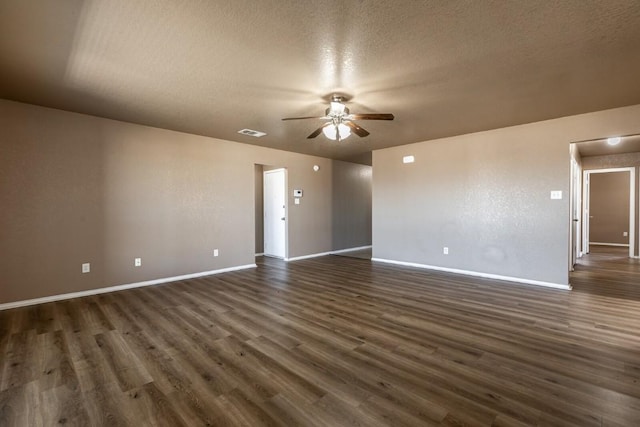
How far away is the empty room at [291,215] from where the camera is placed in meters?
1.92

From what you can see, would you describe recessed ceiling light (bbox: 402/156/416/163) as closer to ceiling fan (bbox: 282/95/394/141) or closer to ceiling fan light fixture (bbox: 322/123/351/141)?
ceiling fan (bbox: 282/95/394/141)

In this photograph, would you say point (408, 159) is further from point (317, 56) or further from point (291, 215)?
point (317, 56)

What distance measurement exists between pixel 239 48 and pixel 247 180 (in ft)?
12.1

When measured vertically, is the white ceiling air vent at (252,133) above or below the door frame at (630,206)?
above

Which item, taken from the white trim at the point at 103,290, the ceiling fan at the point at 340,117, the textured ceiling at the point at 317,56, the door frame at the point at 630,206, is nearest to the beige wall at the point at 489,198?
the textured ceiling at the point at 317,56

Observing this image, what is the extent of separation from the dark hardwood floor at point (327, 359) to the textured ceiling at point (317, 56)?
250 cm

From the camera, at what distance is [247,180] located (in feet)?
19.5

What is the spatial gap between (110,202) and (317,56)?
12.3 feet

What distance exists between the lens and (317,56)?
99.3 inches

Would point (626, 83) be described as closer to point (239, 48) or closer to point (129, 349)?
point (239, 48)

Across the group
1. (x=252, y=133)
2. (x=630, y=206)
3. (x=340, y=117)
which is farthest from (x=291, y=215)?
(x=630, y=206)

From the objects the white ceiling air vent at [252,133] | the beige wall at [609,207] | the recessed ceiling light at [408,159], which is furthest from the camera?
the beige wall at [609,207]

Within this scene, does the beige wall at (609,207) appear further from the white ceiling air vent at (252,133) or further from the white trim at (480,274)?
the white ceiling air vent at (252,133)

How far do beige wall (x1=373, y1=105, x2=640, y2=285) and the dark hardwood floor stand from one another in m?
0.85
